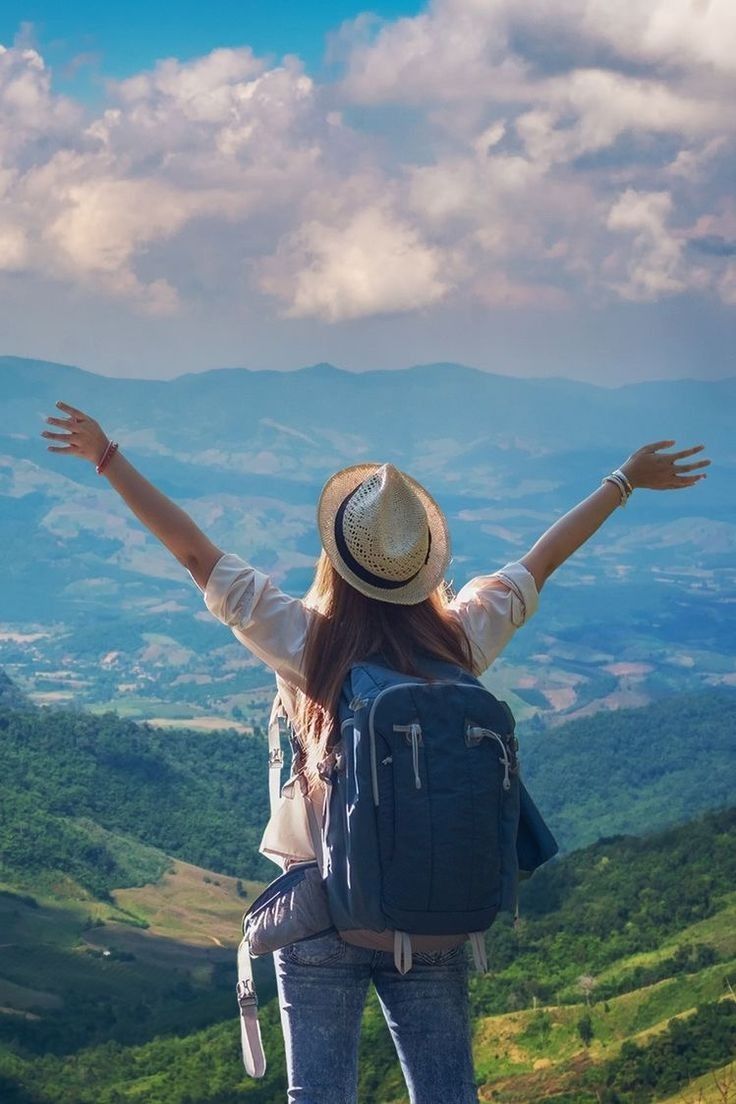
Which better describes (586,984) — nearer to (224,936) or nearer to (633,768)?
(224,936)

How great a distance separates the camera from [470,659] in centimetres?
439

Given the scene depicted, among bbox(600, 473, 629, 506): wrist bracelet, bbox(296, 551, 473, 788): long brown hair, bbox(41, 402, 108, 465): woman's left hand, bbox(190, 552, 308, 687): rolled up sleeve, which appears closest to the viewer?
bbox(296, 551, 473, 788): long brown hair

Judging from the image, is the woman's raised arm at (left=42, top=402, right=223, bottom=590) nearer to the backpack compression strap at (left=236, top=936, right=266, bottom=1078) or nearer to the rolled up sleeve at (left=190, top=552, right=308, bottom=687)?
the rolled up sleeve at (left=190, top=552, right=308, bottom=687)

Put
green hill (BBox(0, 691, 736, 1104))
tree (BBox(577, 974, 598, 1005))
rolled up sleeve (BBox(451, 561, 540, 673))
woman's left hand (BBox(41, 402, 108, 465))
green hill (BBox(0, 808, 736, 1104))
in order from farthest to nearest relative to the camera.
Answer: tree (BBox(577, 974, 598, 1005)) → green hill (BBox(0, 691, 736, 1104)) → green hill (BBox(0, 808, 736, 1104)) → rolled up sleeve (BBox(451, 561, 540, 673)) → woman's left hand (BBox(41, 402, 108, 465))

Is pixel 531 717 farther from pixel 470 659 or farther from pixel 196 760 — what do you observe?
A: pixel 470 659

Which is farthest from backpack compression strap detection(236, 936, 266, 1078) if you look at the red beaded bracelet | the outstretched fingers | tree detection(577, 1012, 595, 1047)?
tree detection(577, 1012, 595, 1047)

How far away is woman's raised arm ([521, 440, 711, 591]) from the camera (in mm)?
4844

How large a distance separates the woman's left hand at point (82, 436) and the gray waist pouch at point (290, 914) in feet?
4.52

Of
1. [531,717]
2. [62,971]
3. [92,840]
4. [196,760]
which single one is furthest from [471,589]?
[531,717]

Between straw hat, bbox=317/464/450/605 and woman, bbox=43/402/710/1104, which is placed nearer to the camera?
woman, bbox=43/402/710/1104

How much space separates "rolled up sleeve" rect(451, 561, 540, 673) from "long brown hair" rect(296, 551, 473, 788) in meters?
0.12

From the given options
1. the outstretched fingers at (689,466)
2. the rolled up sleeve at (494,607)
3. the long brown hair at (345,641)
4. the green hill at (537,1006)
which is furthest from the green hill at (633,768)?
the long brown hair at (345,641)

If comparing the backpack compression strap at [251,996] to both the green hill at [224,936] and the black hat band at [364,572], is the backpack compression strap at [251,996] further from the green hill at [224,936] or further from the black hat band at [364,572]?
the green hill at [224,936]

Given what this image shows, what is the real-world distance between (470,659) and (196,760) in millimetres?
75435
